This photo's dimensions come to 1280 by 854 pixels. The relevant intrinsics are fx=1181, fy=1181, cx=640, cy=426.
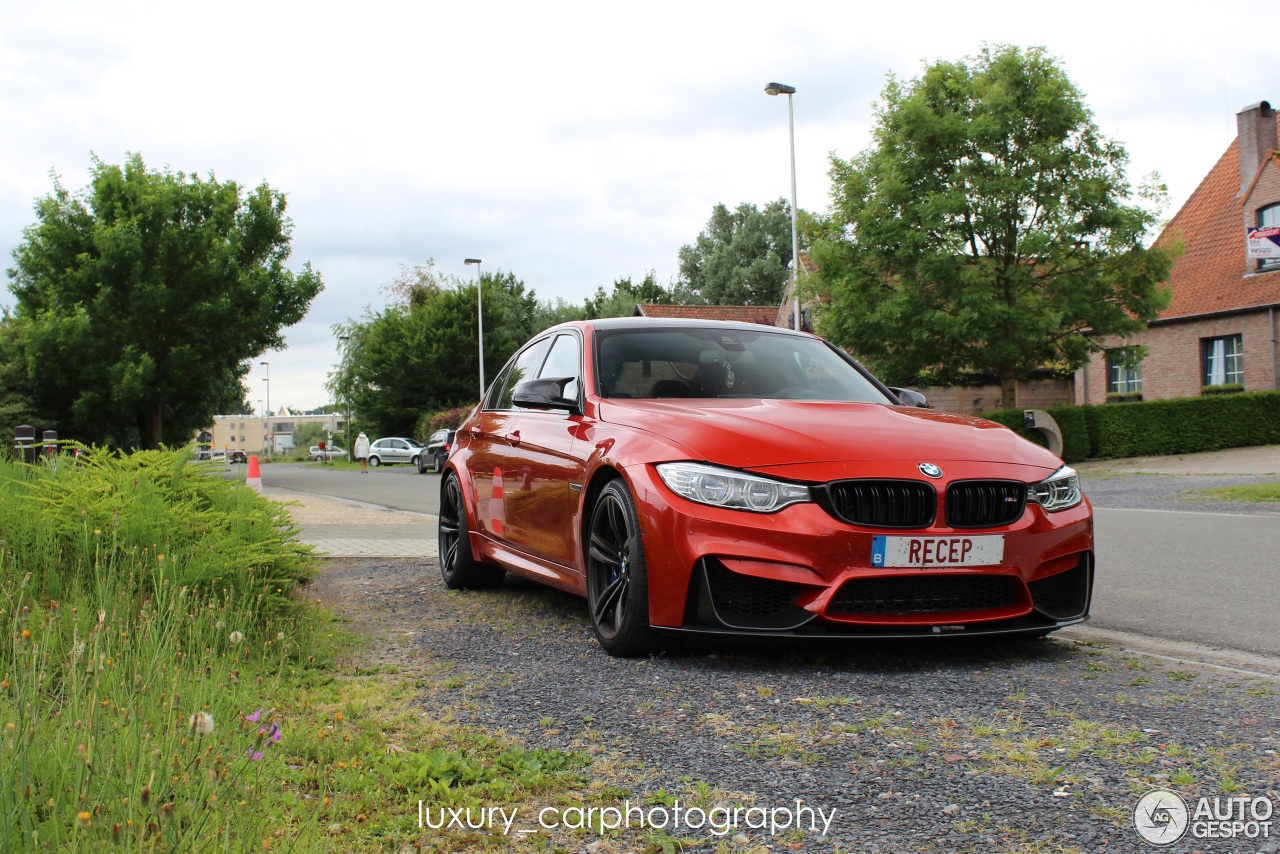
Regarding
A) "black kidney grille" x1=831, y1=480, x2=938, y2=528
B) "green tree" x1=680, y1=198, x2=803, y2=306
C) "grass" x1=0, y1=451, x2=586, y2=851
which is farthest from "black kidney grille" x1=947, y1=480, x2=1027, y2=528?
"green tree" x1=680, y1=198, x2=803, y2=306

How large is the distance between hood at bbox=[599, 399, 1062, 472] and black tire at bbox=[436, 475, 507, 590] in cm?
209

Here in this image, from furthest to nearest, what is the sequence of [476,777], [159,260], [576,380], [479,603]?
1. [159,260]
2. [479,603]
3. [576,380]
4. [476,777]

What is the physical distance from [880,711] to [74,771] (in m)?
2.57

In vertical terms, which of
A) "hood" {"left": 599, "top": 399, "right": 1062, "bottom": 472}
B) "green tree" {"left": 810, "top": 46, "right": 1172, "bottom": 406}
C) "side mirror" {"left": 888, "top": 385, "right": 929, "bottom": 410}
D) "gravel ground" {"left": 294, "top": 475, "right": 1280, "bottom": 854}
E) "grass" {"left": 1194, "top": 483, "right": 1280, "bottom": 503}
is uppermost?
"green tree" {"left": 810, "top": 46, "right": 1172, "bottom": 406}

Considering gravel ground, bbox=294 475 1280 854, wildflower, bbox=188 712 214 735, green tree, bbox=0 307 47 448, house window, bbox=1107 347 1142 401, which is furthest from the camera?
house window, bbox=1107 347 1142 401

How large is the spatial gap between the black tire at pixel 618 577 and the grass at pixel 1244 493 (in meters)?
11.6

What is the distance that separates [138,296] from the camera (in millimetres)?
32594

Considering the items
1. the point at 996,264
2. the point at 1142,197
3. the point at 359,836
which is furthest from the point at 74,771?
the point at 1142,197

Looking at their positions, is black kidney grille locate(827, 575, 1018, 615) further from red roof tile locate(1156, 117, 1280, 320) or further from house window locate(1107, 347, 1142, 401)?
house window locate(1107, 347, 1142, 401)

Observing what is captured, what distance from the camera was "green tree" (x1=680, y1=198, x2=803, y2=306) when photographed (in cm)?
7506

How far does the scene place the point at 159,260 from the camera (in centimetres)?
3291

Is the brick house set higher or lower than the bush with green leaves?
higher

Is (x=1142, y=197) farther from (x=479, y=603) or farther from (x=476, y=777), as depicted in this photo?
(x=476, y=777)

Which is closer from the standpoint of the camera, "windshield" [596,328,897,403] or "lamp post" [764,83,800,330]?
"windshield" [596,328,897,403]
